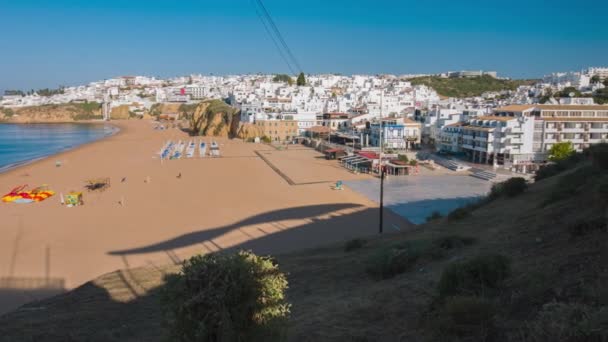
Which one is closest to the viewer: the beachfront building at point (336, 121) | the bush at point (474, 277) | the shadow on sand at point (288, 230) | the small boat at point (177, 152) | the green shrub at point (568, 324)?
the green shrub at point (568, 324)

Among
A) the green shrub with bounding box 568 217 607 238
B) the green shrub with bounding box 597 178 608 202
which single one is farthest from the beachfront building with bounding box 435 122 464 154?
the green shrub with bounding box 568 217 607 238

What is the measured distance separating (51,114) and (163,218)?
10423 centimetres

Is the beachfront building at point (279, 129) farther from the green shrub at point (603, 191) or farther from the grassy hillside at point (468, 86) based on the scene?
the grassy hillside at point (468, 86)

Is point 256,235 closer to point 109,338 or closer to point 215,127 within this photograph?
point 109,338

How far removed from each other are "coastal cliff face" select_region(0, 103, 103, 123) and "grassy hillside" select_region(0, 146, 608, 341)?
10967 centimetres

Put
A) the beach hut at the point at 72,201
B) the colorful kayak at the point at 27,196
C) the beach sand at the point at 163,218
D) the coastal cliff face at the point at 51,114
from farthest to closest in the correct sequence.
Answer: the coastal cliff face at the point at 51,114, the colorful kayak at the point at 27,196, the beach hut at the point at 72,201, the beach sand at the point at 163,218

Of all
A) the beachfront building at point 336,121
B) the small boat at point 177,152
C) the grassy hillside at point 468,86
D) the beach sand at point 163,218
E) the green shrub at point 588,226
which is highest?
the grassy hillside at point 468,86

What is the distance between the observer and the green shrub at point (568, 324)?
3.33 metres

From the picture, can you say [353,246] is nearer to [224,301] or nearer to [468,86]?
[224,301]

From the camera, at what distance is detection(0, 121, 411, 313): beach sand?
1296cm

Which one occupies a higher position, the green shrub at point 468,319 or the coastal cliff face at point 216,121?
the coastal cliff face at point 216,121

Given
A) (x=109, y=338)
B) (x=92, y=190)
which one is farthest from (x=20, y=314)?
(x=92, y=190)

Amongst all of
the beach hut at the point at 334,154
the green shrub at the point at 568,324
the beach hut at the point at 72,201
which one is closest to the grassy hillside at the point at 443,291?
the green shrub at the point at 568,324

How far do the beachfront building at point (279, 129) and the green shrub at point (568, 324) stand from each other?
5289cm
